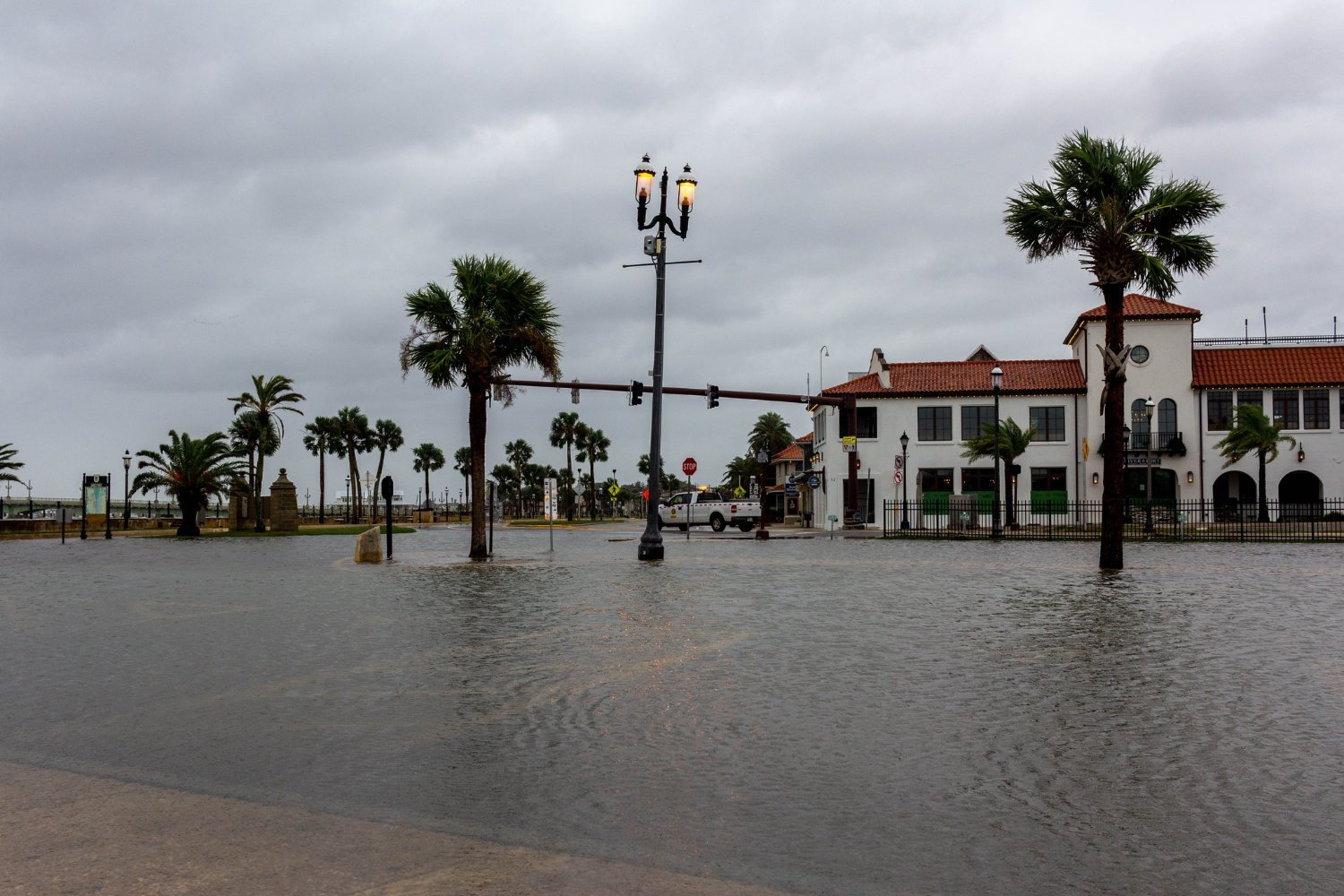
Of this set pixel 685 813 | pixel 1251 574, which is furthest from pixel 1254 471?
pixel 685 813

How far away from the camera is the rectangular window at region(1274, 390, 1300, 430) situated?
54156 millimetres

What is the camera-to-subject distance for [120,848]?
4762mm

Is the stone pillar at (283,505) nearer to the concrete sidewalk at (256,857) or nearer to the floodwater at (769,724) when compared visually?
the floodwater at (769,724)

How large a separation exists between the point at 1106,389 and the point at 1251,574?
5.16 m

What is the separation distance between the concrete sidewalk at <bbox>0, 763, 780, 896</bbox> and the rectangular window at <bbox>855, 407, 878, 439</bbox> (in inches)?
2160

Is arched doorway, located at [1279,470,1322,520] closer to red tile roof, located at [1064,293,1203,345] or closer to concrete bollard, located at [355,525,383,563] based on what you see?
red tile roof, located at [1064,293,1203,345]

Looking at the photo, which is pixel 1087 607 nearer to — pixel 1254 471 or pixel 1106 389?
pixel 1106 389

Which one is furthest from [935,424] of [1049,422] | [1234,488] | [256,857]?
[256,857]

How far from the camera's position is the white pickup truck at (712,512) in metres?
56.3

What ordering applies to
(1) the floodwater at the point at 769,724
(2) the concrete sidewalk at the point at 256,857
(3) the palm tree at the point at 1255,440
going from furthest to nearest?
(3) the palm tree at the point at 1255,440, (1) the floodwater at the point at 769,724, (2) the concrete sidewalk at the point at 256,857

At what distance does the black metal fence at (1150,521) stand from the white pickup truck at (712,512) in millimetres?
7356

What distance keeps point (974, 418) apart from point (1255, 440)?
13.4 m

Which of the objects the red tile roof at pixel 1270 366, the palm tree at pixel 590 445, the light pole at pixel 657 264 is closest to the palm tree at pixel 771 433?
the palm tree at pixel 590 445

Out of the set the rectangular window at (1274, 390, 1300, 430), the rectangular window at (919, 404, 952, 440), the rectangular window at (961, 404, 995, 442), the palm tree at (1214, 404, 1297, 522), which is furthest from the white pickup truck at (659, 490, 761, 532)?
the rectangular window at (1274, 390, 1300, 430)
